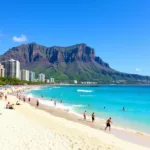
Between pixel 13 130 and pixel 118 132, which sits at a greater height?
pixel 13 130

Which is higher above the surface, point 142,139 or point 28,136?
point 28,136

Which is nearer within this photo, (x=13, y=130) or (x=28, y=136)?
(x=28, y=136)

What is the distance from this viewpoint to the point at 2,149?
42.2ft

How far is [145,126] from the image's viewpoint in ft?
94.9

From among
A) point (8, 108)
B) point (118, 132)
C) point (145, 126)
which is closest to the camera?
point (118, 132)

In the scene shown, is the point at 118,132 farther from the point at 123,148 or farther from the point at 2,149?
the point at 2,149

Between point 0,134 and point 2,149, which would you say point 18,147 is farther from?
point 0,134

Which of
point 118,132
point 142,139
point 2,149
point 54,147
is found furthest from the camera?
point 118,132

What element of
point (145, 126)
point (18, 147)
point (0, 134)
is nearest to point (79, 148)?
point (18, 147)

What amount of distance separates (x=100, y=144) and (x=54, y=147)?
3768 millimetres

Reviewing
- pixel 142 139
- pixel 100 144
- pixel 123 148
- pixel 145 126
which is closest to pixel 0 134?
pixel 100 144

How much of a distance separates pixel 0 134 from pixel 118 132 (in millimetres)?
12021

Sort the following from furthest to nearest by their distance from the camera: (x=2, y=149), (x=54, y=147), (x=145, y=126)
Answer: (x=145, y=126)
(x=54, y=147)
(x=2, y=149)

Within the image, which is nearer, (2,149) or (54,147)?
(2,149)
